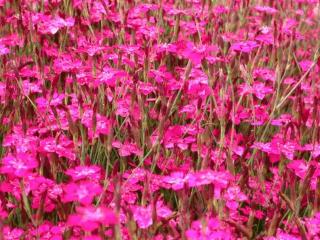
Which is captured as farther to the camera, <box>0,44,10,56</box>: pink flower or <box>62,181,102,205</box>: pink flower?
<box>0,44,10,56</box>: pink flower

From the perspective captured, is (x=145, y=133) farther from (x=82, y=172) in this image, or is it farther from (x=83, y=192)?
(x=83, y=192)

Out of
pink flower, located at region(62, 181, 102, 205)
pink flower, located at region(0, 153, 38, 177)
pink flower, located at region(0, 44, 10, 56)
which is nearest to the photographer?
pink flower, located at region(62, 181, 102, 205)

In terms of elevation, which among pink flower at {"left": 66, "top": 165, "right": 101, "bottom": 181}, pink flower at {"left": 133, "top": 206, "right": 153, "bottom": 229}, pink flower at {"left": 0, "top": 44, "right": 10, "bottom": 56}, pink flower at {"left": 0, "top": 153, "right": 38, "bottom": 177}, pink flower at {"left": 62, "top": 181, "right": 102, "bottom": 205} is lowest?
pink flower at {"left": 133, "top": 206, "right": 153, "bottom": 229}

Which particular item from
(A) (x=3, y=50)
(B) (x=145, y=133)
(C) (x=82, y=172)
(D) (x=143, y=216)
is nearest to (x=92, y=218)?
(D) (x=143, y=216)

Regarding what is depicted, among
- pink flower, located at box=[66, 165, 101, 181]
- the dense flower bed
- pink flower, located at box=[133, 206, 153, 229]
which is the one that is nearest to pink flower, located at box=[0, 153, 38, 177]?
the dense flower bed

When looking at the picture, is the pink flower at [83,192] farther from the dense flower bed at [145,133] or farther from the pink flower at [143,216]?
the pink flower at [143,216]

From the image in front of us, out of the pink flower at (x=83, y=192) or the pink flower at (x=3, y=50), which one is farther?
the pink flower at (x=3, y=50)

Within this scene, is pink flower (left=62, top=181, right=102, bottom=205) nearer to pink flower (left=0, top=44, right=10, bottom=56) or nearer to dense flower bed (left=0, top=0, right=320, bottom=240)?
dense flower bed (left=0, top=0, right=320, bottom=240)

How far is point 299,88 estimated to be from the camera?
2.60 meters

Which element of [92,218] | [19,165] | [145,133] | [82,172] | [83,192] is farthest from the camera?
[145,133]

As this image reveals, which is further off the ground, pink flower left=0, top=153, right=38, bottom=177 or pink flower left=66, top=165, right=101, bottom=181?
pink flower left=0, top=153, right=38, bottom=177

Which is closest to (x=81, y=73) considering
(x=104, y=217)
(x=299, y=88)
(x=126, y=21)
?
(x=126, y=21)

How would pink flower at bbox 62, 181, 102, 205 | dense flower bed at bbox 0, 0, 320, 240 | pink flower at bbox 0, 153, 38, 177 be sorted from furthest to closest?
dense flower bed at bbox 0, 0, 320, 240, pink flower at bbox 0, 153, 38, 177, pink flower at bbox 62, 181, 102, 205

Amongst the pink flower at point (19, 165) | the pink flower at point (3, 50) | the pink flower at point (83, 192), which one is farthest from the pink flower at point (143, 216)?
the pink flower at point (3, 50)
